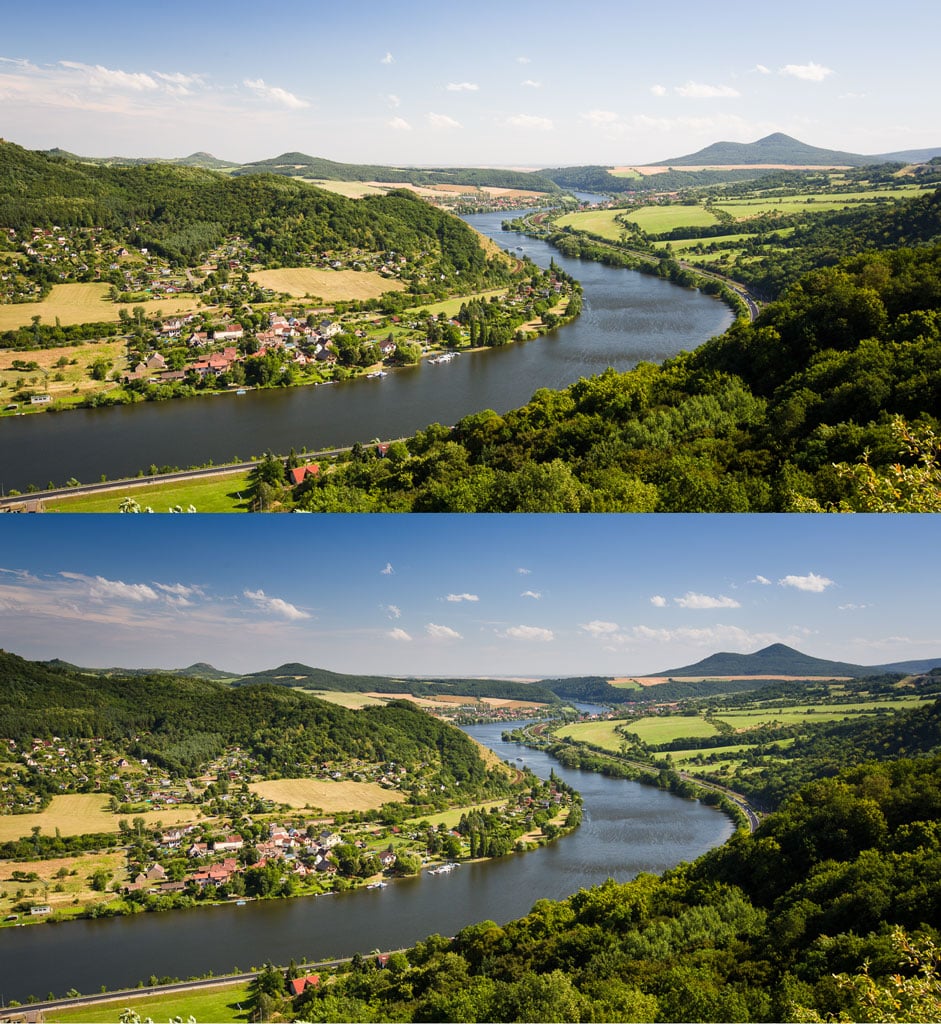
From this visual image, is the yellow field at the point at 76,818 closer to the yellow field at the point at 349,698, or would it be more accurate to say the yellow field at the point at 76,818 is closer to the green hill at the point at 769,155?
the yellow field at the point at 349,698

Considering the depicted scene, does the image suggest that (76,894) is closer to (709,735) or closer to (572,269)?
(709,735)

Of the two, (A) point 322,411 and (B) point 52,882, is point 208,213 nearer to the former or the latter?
(A) point 322,411

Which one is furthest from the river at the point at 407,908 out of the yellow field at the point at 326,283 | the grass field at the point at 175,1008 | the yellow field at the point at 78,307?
the yellow field at the point at 326,283

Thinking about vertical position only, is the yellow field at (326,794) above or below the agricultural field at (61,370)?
below

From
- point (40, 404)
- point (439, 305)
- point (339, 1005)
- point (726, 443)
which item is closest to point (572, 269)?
point (439, 305)

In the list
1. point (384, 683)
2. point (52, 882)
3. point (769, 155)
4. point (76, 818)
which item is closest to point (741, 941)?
point (384, 683)
